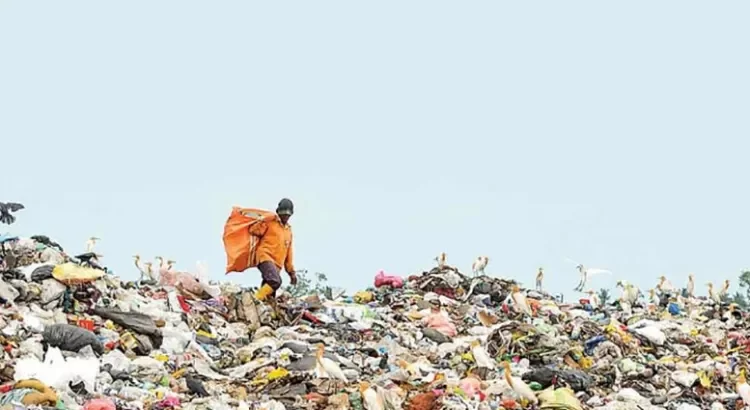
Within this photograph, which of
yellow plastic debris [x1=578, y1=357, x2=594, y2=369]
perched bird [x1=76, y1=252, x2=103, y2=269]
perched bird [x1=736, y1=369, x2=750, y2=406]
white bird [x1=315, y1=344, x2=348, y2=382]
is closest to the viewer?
white bird [x1=315, y1=344, x2=348, y2=382]

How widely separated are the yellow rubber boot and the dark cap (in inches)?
29.0

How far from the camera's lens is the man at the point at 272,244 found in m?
10.6

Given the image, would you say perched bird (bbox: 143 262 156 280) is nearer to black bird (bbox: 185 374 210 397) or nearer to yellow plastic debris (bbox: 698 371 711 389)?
black bird (bbox: 185 374 210 397)

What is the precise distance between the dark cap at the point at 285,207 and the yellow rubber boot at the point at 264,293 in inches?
29.0

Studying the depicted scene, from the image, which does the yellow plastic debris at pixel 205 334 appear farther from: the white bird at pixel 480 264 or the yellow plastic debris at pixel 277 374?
the white bird at pixel 480 264

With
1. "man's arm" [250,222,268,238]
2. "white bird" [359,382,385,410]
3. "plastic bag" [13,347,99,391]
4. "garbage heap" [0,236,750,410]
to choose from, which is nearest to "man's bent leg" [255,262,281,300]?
"garbage heap" [0,236,750,410]

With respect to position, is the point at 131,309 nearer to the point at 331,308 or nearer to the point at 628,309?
the point at 331,308

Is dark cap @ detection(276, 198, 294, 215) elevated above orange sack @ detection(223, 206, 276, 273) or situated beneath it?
elevated above

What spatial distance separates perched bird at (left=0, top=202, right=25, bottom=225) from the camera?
10.0 meters

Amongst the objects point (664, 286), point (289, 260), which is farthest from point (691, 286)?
point (289, 260)

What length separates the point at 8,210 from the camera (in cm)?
1002

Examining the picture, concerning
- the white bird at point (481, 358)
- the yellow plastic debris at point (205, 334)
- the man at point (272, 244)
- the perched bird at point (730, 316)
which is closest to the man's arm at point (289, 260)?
the man at point (272, 244)

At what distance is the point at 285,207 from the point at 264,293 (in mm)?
873

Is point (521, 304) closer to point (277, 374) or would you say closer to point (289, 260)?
point (289, 260)
